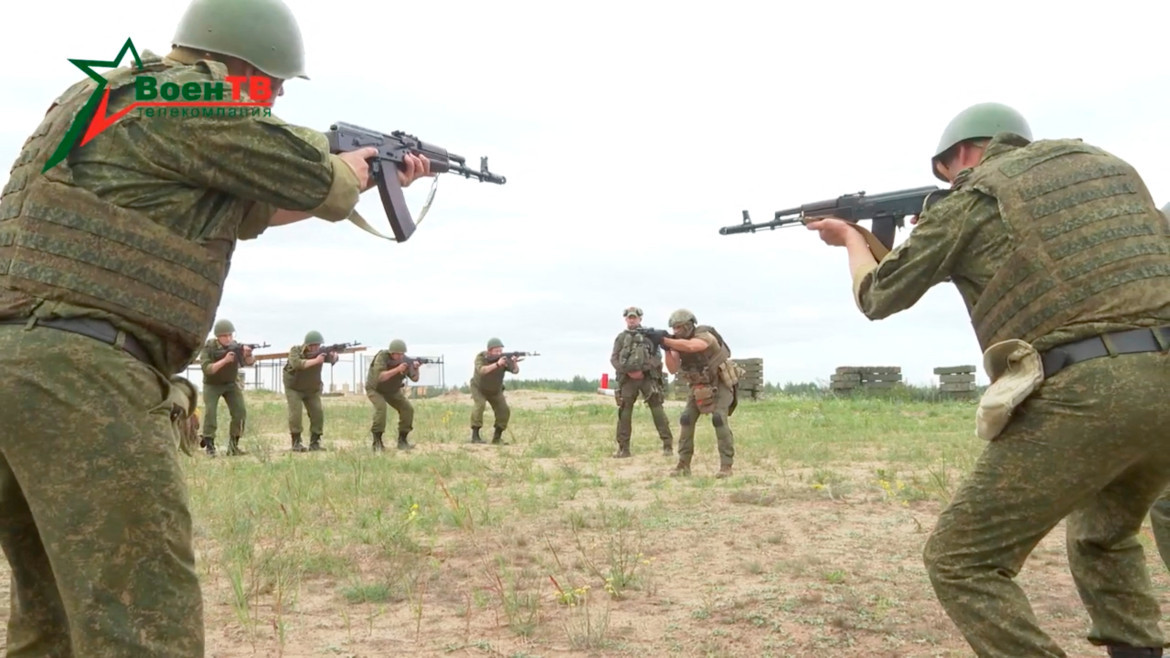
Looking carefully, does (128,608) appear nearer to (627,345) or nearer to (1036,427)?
(1036,427)

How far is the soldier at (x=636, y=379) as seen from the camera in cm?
1320

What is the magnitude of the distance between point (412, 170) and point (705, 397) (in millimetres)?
7219

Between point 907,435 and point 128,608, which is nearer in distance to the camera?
point 128,608

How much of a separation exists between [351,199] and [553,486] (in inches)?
267

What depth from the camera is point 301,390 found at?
14555mm

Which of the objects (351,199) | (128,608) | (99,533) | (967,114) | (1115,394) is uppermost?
(967,114)

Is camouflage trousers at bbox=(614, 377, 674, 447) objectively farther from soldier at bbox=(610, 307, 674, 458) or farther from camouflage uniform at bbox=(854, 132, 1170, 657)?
camouflage uniform at bbox=(854, 132, 1170, 657)

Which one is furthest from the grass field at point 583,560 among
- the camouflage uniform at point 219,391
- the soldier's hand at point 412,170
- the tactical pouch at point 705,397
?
the camouflage uniform at point 219,391

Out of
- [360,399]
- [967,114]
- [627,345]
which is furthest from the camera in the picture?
[360,399]

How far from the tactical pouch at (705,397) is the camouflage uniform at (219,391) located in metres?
7.09

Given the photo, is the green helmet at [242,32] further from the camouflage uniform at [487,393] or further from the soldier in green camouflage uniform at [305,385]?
the camouflage uniform at [487,393]

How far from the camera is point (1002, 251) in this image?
9.71ft

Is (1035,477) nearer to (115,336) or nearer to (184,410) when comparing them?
(184,410)

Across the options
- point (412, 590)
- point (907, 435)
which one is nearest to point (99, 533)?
point (412, 590)
